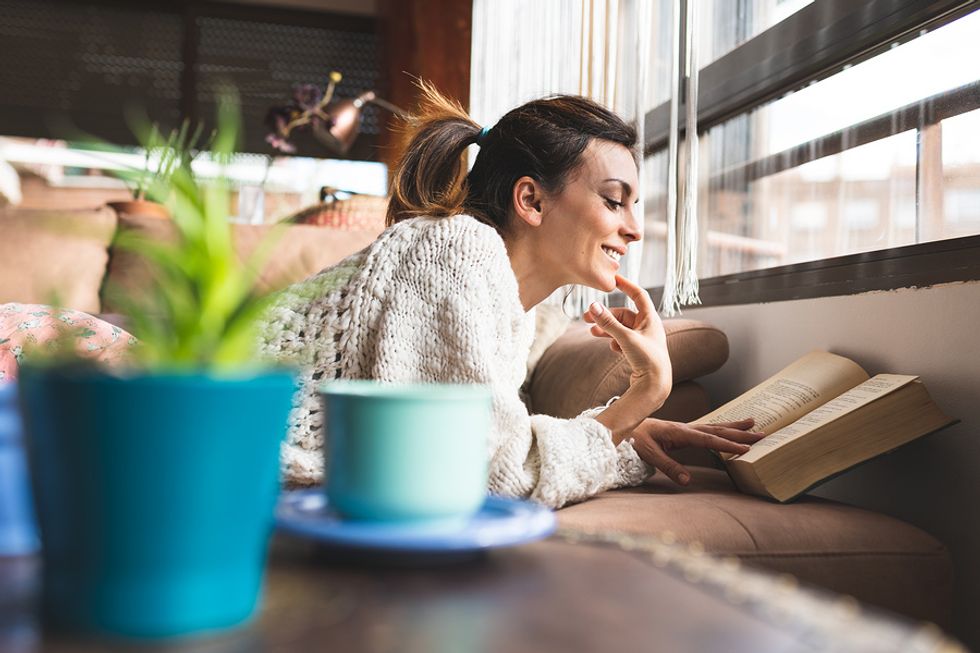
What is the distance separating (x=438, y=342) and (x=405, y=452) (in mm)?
622

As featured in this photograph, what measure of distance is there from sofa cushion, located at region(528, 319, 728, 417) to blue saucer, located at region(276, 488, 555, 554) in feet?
3.32

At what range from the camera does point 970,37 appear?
130cm

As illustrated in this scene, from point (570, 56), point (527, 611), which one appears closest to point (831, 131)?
point (570, 56)

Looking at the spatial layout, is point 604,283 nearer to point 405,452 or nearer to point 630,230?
point 630,230

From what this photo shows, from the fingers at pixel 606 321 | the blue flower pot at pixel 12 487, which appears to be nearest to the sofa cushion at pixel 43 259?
the fingers at pixel 606 321

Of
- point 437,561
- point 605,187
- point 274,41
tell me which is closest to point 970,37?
point 605,187

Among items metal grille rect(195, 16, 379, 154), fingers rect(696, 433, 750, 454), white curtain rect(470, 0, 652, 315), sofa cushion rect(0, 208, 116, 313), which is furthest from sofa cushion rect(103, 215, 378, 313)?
metal grille rect(195, 16, 379, 154)

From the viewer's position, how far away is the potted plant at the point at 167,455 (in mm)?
363

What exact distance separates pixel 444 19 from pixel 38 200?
7.62 feet

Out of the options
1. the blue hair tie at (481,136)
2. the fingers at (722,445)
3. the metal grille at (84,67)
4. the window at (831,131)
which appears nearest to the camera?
the fingers at (722,445)

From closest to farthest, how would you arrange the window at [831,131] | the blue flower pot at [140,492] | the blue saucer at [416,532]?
the blue flower pot at [140,492]
the blue saucer at [416,532]
the window at [831,131]

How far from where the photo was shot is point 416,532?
1.58 ft

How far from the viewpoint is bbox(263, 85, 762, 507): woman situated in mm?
1086

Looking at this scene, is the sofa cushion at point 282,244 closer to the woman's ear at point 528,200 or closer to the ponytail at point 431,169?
the ponytail at point 431,169
